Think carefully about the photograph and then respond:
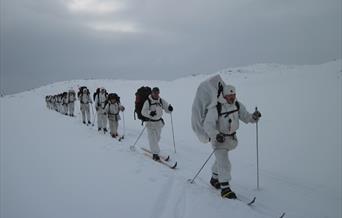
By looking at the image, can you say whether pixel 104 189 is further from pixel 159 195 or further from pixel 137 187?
pixel 159 195

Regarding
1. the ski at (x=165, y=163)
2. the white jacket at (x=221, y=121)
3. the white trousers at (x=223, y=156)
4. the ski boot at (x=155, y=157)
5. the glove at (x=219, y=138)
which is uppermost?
the white jacket at (x=221, y=121)

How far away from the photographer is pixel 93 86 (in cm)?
7919

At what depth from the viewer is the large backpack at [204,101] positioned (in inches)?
259

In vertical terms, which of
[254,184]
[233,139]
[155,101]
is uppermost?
[155,101]

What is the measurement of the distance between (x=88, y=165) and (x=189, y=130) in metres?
10.6

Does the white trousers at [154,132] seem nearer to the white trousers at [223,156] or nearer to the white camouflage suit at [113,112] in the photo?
the white trousers at [223,156]

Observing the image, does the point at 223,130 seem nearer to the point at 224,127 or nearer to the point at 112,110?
the point at 224,127

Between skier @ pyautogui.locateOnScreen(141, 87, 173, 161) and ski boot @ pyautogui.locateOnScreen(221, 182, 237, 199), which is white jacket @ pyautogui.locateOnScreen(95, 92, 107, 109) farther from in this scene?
ski boot @ pyautogui.locateOnScreen(221, 182, 237, 199)

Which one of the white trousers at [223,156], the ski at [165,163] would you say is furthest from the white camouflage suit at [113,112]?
the white trousers at [223,156]

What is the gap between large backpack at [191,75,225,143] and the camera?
21.6 ft

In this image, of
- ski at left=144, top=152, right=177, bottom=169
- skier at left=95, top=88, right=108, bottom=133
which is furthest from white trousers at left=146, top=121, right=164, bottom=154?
skier at left=95, top=88, right=108, bottom=133

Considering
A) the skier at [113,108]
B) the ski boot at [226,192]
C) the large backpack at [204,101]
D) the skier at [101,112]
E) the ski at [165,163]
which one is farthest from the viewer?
the skier at [101,112]

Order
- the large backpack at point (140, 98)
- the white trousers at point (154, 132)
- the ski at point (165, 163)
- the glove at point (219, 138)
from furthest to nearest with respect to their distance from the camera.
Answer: the large backpack at point (140, 98) < the white trousers at point (154, 132) < the ski at point (165, 163) < the glove at point (219, 138)

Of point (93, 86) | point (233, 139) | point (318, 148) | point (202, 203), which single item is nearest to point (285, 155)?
point (318, 148)
